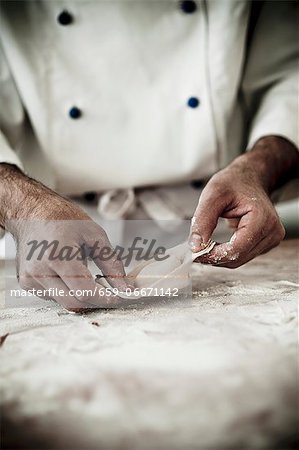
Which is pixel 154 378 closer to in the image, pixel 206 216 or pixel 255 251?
pixel 206 216

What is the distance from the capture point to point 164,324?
2.72ft

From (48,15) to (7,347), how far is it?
3.76 feet

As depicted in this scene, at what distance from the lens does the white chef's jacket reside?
59.4 inches

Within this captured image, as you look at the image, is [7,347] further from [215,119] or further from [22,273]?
[215,119]

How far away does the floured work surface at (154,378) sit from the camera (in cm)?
52

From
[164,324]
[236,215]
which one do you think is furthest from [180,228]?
[164,324]

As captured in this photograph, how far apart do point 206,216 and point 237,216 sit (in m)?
0.12

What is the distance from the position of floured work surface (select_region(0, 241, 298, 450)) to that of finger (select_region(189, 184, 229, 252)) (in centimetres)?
16

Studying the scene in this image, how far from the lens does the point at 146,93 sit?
159 cm

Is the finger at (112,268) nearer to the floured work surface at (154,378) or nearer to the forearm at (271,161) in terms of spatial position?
the floured work surface at (154,378)

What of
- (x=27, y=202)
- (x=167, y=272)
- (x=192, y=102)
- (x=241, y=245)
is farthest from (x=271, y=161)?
(x=27, y=202)

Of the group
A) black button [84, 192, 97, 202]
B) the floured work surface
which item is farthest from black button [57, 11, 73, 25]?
the floured work surface

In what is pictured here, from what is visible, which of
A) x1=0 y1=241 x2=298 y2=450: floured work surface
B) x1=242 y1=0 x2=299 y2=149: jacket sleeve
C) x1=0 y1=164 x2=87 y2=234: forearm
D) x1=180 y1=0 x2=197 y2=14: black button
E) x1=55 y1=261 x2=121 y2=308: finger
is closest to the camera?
x1=0 y1=241 x2=298 y2=450: floured work surface

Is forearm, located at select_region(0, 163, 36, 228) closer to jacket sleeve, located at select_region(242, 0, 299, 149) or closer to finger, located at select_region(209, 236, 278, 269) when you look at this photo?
finger, located at select_region(209, 236, 278, 269)
